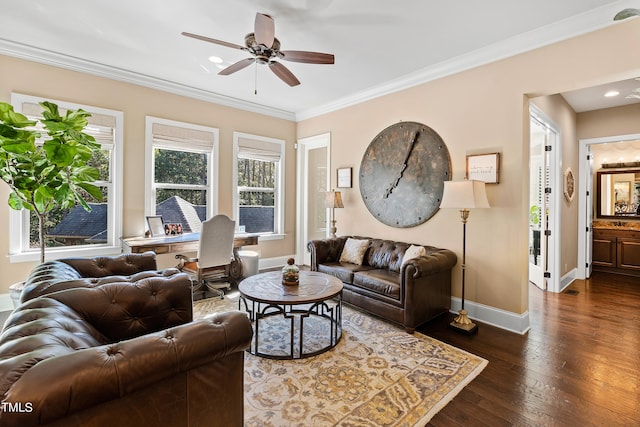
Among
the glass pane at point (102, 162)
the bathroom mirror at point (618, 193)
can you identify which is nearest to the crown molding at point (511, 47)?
the glass pane at point (102, 162)

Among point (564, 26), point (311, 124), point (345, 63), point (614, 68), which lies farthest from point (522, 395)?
point (311, 124)

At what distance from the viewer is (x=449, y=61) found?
3531mm

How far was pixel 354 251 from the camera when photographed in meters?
4.16

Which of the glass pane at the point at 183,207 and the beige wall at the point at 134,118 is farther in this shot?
the glass pane at the point at 183,207

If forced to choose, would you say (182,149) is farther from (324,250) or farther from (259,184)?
(324,250)

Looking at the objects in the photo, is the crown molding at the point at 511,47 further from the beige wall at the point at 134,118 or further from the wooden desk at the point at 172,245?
the wooden desk at the point at 172,245

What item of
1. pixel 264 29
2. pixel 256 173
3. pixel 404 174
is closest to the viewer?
pixel 264 29

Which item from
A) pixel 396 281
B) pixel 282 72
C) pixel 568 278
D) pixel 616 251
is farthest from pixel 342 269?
pixel 616 251

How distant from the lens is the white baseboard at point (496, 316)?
3107 mm

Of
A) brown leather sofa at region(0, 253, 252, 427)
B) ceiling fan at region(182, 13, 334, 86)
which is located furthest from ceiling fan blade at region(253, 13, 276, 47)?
brown leather sofa at region(0, 253, 252, 427)

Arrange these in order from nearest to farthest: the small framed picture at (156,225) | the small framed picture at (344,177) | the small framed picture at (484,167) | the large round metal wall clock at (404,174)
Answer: the small framed picture at (484,167), the large round metal wall clock at (404,174), the small framed picture at (156,225), the small framed picture at (344,177)

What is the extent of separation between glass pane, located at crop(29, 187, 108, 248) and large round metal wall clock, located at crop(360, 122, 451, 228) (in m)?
3.75

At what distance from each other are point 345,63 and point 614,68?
255 cm

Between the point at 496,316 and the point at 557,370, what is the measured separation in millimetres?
865
